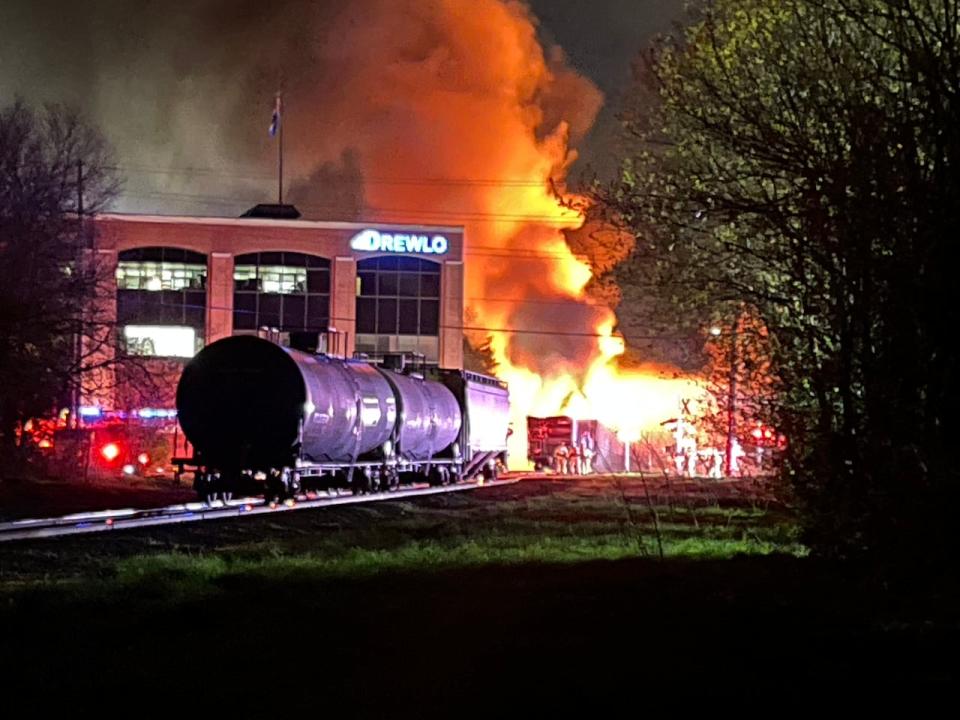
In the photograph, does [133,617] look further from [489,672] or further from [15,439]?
[15,439]

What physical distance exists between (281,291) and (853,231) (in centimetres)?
6076

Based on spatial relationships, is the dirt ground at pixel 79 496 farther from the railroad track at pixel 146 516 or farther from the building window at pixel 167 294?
the building window at pixel 167 294

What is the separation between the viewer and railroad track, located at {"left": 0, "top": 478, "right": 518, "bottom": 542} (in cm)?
2025

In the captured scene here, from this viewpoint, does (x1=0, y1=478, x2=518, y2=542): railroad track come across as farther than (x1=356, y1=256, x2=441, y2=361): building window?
No

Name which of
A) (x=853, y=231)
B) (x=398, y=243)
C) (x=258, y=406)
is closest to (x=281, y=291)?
(x=398, y=243)

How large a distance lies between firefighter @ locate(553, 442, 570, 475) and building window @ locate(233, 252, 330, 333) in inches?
592

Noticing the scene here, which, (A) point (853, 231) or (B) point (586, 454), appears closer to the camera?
(A) point (853, 231)

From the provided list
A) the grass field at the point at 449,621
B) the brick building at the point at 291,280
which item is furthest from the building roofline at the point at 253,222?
the grass field at the point at 449,621

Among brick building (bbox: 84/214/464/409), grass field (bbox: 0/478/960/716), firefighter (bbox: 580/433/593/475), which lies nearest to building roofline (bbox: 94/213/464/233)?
brick building (bbox: 84/214/464/409)

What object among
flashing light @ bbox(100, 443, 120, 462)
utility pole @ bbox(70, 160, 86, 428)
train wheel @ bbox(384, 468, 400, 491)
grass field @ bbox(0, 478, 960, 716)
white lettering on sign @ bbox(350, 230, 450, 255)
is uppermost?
white lettering on sign @ bbox(350, 230, 450, 255)

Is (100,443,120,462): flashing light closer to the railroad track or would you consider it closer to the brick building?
the railroad track

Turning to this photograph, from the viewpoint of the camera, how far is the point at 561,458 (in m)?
64.4

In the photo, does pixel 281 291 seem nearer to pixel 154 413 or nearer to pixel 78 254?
pixel 154 413

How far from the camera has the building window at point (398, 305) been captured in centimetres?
7269
